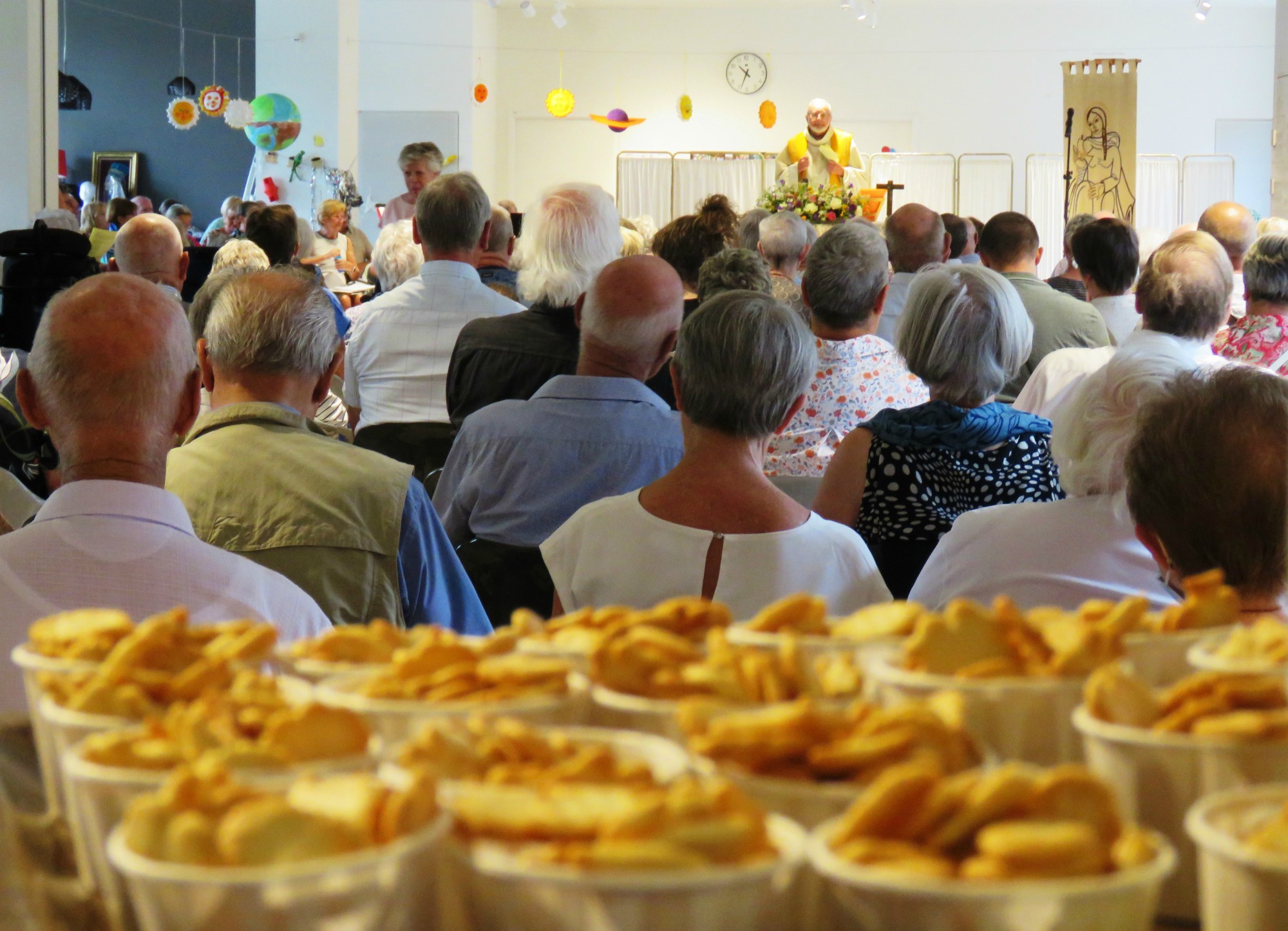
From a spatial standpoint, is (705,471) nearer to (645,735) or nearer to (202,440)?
(202,440)

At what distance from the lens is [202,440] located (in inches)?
87.2

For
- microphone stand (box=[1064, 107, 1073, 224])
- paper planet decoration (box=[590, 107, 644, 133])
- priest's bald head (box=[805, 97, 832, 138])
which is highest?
paper planet decoration (box=[590, 107, 644, 133])

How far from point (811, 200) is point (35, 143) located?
12.4 feet

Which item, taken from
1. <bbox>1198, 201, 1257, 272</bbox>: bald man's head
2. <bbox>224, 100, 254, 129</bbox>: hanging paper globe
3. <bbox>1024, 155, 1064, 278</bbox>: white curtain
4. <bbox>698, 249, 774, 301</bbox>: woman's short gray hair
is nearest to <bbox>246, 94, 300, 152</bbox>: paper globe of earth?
<bbox>224, 100, 254, 129</bbox>: hanging paper globe

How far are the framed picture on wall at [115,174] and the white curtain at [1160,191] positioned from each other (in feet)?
38.1

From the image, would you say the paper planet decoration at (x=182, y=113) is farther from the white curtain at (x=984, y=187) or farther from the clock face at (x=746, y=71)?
the white curtain at (x=984, y=187)

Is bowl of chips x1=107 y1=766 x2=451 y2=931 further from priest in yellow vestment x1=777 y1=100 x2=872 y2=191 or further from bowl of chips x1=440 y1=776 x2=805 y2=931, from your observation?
priest in yellow vestment x1=777 y1=100 x2=872 y2=191

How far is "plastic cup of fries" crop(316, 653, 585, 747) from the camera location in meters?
0.67

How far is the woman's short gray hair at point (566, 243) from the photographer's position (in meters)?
3.58

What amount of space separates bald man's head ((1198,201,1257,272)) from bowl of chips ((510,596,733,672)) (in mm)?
5187

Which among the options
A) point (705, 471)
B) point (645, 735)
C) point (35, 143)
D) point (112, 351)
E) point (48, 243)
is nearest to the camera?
point (645, 735)

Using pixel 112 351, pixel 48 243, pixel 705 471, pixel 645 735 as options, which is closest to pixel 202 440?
pixel 112 351

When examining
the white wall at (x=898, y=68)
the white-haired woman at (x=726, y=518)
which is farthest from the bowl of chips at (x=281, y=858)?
the white wall at (x=898, y=68)

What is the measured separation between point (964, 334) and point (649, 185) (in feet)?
44.2
